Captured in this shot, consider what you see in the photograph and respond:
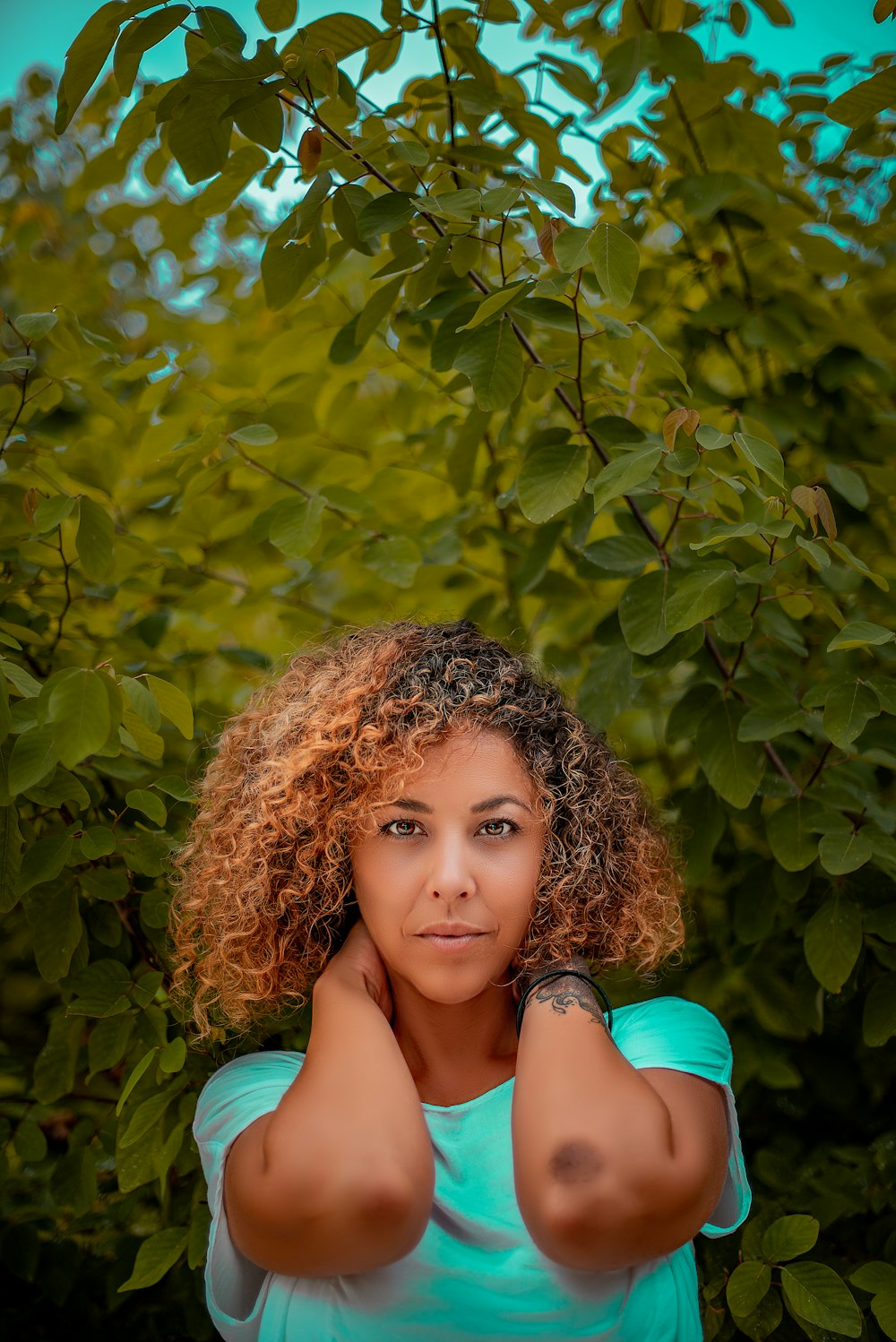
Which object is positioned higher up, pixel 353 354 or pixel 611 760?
pixel 353 354

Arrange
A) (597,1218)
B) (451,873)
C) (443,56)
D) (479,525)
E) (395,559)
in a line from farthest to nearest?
(479,525)
(395,559)
(443,56)
(451,873)
(597,1218)

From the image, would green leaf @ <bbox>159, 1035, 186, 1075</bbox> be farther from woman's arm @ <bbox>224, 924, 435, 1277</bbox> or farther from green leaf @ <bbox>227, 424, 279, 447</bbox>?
green leaf @ <bbox>227, 424, 279, 447</bbox>

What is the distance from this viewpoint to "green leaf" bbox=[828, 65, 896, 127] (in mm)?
1123

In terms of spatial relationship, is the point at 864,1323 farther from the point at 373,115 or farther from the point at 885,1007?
the point at 373,115

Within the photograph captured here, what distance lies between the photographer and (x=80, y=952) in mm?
1263

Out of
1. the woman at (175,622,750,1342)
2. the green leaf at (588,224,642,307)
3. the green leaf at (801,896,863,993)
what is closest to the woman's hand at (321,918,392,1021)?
the woman at (175,622,750,1342)

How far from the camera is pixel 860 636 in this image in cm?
107

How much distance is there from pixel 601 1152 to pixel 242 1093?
1.19 feet

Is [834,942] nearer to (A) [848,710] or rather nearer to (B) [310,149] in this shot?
(A) [848,710]

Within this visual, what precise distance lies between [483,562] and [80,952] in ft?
3.25

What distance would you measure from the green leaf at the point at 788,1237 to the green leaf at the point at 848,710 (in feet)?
1.75

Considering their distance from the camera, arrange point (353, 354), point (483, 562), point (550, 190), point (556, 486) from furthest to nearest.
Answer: point (483, 562)
point (353, 354)
point (556, 486)
point (550, 190)

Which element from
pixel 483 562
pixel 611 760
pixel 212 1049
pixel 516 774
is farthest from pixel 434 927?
pixel 483 562

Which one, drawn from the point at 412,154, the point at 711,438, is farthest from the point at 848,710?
the point at 412,154
